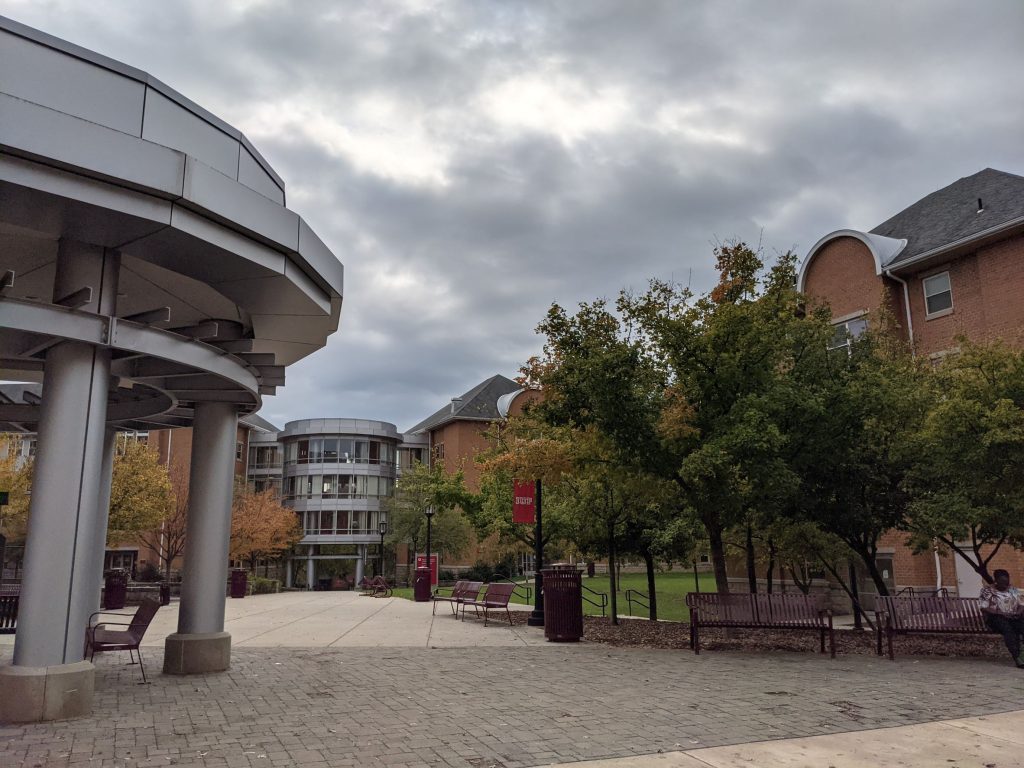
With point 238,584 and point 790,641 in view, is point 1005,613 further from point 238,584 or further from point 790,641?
point 238,584

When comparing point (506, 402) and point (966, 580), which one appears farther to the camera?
point (506, 402)

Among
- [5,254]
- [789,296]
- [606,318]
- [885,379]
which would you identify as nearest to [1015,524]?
[885,379]

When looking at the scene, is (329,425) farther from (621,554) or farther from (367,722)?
(367,722)

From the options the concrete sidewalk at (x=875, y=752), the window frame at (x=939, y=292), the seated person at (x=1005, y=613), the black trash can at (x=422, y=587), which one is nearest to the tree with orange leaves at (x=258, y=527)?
the black trash can at (x=422, y=587)

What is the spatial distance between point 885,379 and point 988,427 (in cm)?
199

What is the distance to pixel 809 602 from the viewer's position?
11914 mm

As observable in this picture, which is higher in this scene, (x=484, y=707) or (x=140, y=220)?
(x=140, y=220)

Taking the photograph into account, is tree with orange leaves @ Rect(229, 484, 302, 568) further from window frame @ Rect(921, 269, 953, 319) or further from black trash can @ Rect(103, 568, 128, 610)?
window frame @ Rect(921, 269, 953, 319)

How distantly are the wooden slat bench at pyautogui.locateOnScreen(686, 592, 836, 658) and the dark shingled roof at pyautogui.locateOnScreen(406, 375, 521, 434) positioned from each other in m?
47.3

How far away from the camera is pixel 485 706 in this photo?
7.74 m

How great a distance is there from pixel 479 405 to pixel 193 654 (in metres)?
53.5

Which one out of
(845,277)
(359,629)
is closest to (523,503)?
(359,629)


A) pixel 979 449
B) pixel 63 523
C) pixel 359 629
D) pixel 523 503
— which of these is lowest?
pixel 359 629

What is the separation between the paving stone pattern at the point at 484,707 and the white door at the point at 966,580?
14.2m
